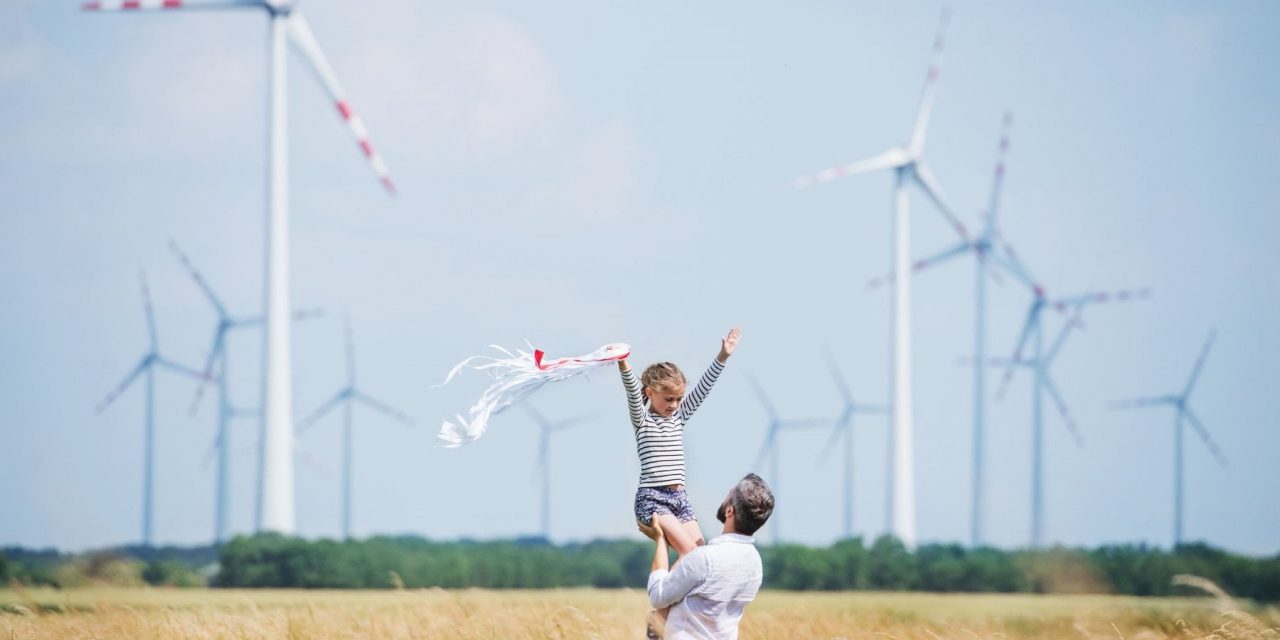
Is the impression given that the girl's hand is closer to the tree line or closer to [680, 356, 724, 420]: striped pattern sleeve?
[680, 356, 724, 420]: striped pattern sleeve

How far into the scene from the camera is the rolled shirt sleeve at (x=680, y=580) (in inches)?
515

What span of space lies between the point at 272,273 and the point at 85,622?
36643 millimetres

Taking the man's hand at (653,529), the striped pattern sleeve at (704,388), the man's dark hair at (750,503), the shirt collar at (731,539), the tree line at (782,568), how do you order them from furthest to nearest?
the tree line at (782,568) → the striped pattern sleeve at (704,388) → the man's hand at (653,529) → the shirt collar at (731,539) → the man's dark hair at (750,503)

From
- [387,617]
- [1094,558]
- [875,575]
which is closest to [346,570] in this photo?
[875,575]

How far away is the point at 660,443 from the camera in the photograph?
47.9 ft

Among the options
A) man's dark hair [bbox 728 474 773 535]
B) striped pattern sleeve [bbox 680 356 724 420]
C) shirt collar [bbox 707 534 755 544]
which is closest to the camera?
man's dark hair [bbox 728 474 773 535]

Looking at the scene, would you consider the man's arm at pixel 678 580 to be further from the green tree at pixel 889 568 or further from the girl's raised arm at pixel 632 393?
the green tree at pixel 889 568

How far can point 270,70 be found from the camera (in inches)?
2286

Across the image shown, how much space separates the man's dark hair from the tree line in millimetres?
37818

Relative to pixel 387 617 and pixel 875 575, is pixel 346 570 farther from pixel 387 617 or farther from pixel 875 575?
pixel 387 617

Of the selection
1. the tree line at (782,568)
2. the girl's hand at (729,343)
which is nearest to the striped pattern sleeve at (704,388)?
the girl's hand at (729,343)

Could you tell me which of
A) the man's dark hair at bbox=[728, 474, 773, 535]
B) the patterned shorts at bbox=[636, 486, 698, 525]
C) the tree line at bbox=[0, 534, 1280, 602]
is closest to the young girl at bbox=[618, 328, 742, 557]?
the patterned shorts at bbox=[636, 486, 698, 525]

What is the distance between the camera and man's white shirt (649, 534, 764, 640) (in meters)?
13.1

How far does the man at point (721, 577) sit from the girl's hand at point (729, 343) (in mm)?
1891
